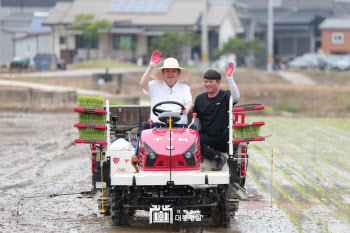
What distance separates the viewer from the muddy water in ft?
32.3

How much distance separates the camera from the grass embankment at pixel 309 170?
11.2 metres

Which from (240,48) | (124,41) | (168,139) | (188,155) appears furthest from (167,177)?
(124,41)

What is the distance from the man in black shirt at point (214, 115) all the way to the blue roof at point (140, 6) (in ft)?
189

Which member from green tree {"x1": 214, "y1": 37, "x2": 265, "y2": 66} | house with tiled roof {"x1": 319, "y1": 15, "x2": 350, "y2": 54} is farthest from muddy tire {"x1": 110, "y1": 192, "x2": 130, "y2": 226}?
house with tiled roof {"x1": 319, "y1": 15, "x2": 350, "y2": 54}

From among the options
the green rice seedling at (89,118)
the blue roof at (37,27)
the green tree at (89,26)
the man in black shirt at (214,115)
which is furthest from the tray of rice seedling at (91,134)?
the blue roof at (37,27)

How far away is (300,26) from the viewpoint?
253 ft

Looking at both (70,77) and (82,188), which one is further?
(70,77)

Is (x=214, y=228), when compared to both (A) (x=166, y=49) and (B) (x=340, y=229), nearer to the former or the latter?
(B) (x=340, y=229)

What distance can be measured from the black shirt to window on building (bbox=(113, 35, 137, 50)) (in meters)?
55.1

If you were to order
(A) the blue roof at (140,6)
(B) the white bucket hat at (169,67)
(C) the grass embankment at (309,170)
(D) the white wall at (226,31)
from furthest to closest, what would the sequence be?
(A) the blue roof at (140,6), (D) the white wall at (226,31), (C) the grass embankment at (309,170), (B) the white bucket hat at (169,67)

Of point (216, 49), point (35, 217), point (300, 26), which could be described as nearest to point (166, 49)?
point (216, 49)

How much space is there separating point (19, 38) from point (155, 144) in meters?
63.8

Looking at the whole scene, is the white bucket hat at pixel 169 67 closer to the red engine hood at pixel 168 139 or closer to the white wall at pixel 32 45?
the red engine hood at pixel 168 139

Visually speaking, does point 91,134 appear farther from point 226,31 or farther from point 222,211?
point 226,31
